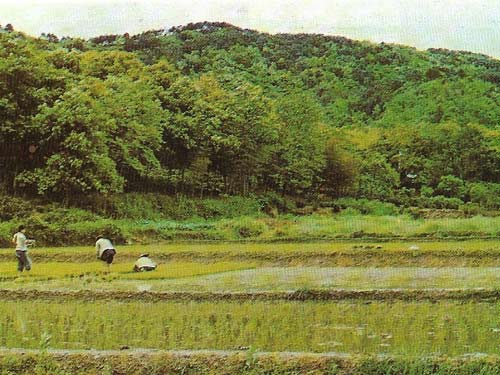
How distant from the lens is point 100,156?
21.0 feet

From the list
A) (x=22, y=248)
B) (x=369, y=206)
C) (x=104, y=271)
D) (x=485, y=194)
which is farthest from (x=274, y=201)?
(x=22, y=248)

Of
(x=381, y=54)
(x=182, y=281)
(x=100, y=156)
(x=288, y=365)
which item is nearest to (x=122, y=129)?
(x=100, y=156)

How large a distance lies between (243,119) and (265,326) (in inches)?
64.7

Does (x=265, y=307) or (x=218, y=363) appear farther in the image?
(x=265, y=307)

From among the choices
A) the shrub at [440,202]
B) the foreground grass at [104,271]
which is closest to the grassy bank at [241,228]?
the shrub at [440,202]

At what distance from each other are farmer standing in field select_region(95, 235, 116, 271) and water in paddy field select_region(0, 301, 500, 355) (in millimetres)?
461

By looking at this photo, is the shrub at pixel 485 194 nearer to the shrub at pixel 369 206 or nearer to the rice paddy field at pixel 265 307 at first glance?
the rice paddy field at pixel 265 307

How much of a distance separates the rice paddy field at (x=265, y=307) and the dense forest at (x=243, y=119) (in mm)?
515

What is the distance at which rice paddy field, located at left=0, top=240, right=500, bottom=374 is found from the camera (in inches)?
193

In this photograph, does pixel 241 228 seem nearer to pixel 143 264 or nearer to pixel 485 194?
pixel 143 264

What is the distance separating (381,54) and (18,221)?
2881mm

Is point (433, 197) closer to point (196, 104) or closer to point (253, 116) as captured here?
point (253, 116)

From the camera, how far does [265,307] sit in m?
5.92

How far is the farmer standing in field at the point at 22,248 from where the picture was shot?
645 centimetres
